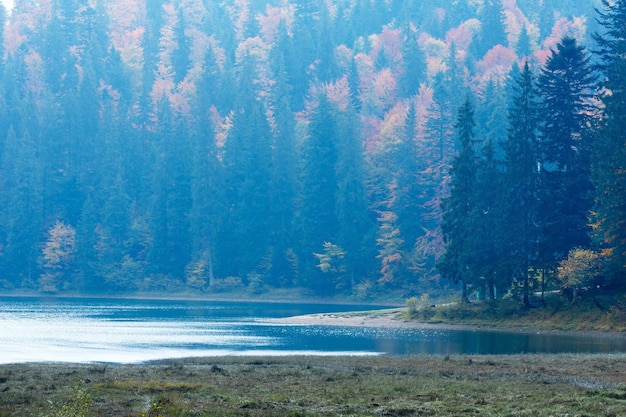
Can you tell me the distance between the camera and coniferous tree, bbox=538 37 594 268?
6356 centimetres

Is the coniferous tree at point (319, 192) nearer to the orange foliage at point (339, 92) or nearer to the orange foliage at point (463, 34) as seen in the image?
the orange foliage at point (339, 92)

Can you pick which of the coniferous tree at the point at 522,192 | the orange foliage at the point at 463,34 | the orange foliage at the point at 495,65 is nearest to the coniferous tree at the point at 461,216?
the coniferous tree at the point at 522,192

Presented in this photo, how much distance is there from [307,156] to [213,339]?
60033 mm

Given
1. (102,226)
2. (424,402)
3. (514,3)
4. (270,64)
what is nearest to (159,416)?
(424,402)

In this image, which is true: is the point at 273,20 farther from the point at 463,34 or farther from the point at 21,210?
the point at 21,210

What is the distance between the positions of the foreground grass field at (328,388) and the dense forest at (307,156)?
2528cm

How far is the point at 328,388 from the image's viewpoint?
94.7 feet

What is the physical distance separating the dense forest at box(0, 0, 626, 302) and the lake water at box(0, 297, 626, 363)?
951cm

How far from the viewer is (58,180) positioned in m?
129

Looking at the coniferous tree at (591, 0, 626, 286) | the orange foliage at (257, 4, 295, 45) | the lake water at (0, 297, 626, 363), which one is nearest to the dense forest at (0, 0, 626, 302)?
the coniferous tree at (591, 0, 626, 286)

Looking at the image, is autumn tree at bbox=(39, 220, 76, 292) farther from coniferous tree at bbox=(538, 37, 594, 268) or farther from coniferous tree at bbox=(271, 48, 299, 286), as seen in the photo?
coniferous tree at bbox=(538, 37, 594, 268)

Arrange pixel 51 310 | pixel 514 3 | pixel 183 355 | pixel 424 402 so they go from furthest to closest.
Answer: pixel 514 3
pixel 51 310
pixel 183 355
pixel 424 402

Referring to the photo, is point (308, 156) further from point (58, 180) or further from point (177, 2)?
point (177, 2)

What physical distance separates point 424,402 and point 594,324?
1341 inches
